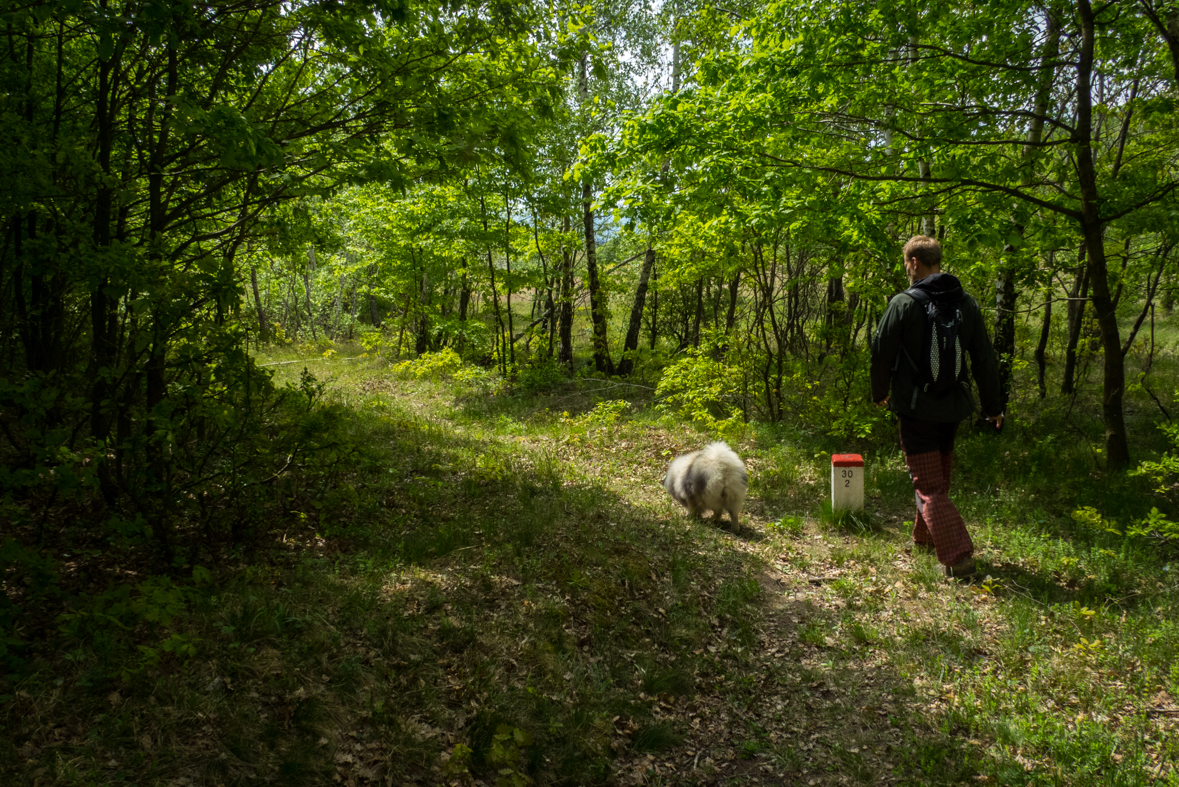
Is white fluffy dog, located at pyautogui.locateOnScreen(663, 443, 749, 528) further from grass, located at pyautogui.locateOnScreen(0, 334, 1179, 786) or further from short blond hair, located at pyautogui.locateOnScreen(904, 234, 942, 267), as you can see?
short blond hair, located at pyautogui.locateOnScreen(904, 234, 942, 267)

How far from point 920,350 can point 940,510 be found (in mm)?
1333

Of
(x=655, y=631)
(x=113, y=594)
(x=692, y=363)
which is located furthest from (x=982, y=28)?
(x=113, y=594)

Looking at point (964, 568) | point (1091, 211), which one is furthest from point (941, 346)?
point (1091, 211)

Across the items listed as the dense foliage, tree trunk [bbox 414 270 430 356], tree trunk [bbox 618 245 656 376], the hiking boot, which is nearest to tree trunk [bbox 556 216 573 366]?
tree trunk [bbox 618 245 656 376]

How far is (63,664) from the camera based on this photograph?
Answer: 3020 mm

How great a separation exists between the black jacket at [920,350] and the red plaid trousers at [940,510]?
0.40m

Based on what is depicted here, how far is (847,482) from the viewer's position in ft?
21.3

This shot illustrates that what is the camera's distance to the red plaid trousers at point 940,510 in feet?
16.4

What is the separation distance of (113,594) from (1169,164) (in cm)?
1185

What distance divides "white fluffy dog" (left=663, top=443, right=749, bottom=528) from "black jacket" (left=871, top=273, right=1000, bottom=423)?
6.00 ft

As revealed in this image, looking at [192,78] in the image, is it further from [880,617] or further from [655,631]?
[880,617]

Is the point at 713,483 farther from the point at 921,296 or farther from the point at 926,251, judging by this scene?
the point at 926,251

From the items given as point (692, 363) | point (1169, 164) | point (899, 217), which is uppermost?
point (1169, 164)

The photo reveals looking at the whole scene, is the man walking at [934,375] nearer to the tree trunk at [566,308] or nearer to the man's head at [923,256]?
the man's head at [923,256]
